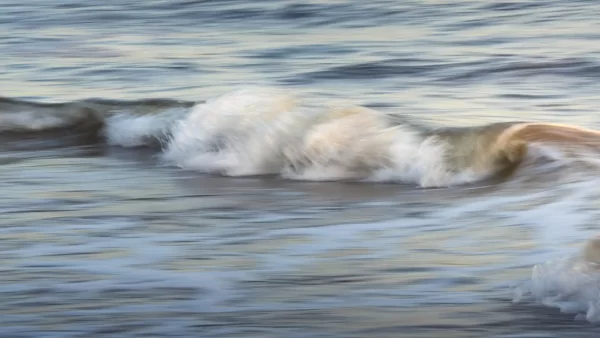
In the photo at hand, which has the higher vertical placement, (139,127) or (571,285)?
(571,285)

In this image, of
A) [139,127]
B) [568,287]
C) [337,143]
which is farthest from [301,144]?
[568,287]

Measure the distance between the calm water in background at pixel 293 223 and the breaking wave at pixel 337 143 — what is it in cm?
18

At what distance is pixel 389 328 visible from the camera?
10.5ft

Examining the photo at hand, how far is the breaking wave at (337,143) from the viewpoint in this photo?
18.5 ft

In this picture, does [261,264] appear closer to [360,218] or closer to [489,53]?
[360,218]

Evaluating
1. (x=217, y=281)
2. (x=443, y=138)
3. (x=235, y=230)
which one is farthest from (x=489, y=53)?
Answer: (x=217, y=281)

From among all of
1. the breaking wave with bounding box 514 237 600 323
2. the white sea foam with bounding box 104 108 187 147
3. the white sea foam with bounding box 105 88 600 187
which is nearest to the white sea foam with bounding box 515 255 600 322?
the breaking wave with bounding box 514 237 600 323

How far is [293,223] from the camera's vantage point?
4.59 meters

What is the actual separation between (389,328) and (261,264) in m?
0.76

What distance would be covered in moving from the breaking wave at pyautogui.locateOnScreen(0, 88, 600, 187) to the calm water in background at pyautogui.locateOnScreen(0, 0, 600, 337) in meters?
0.18

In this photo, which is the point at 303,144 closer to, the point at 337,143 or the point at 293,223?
the point at 337,143

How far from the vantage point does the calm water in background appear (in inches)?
131

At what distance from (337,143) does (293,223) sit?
58.9 inches

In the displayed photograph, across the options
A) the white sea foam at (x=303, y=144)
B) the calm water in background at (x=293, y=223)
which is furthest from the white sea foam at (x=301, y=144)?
the calm water in background at (x=293, y=223)
